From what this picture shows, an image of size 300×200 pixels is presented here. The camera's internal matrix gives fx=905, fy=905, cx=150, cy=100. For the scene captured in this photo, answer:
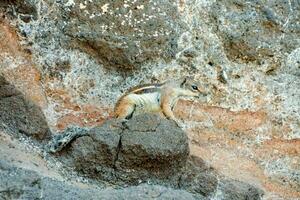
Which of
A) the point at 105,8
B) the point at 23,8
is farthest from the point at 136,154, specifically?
the point at 23,8

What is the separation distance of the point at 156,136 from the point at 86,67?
1445mm

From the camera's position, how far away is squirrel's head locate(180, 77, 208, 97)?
741 centimetres

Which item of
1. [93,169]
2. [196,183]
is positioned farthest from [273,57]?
[93,169]

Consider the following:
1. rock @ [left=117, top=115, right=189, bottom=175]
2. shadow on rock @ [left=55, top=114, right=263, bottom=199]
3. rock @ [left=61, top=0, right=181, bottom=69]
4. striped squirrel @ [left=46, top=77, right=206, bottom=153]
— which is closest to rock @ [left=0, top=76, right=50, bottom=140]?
striped squirrel @ [left=46, top=77, right=206, bottom=153]

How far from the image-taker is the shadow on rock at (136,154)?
6.55 meters

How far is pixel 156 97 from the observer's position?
7.27 m

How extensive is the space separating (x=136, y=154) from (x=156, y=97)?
0.86 meters

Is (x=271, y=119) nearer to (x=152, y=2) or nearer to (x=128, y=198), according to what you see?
(x=152, y=2)

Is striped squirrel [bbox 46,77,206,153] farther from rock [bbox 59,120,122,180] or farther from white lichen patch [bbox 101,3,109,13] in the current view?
white lichen patch [bbox 101,3,109,13]

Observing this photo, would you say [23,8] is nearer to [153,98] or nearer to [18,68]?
[18,68]

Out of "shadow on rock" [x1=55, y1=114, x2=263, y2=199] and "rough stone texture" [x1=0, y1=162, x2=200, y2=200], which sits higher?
"rough stone texture" [x1=0, y1=162, x2=200, y2=200]

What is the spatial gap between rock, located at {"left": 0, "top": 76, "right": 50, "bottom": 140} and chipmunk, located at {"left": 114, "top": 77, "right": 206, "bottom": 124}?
2.14ft

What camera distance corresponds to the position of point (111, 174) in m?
6.60

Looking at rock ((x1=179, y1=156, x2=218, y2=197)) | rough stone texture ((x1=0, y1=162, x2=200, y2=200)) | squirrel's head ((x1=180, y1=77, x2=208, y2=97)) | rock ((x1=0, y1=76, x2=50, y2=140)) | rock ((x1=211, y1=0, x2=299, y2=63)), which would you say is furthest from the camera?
rock ((x1=211, y1=0, x2=299, y2=63))
